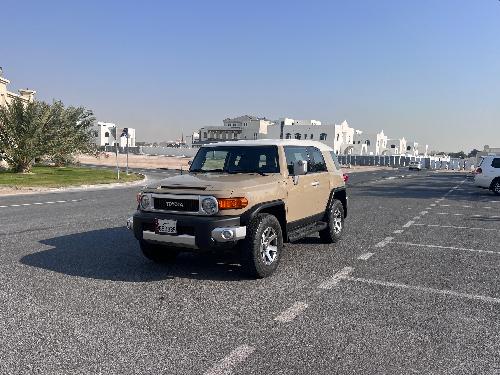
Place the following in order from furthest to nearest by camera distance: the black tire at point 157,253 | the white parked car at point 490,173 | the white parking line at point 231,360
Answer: the white parked car at point 490,173, the black tire at point 157,253, the white parking line at point 231,360

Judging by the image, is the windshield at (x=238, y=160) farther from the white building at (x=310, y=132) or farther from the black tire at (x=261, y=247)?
the white building at (x=310, y=132)

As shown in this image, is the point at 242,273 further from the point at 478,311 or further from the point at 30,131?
the point at 30,131

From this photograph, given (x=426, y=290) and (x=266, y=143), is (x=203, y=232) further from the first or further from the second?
(x=426, y=290)

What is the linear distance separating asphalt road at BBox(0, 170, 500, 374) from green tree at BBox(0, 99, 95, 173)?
17.4 m

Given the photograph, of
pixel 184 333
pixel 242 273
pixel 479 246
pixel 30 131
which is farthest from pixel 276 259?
pixel 30 131

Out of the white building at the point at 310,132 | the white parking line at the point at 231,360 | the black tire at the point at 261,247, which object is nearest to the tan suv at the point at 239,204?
the black tire at the point at 261,247

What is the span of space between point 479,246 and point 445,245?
0.65 m

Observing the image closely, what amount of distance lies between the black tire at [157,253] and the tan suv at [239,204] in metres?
0.01

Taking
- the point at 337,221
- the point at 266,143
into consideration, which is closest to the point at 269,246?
the point at 266,143

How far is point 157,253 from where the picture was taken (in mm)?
6258

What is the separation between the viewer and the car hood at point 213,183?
17.7ft

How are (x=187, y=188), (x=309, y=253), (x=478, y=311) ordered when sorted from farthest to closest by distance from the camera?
(x=309, y=253) → (x=187, y=188) → (x=478, y=311)

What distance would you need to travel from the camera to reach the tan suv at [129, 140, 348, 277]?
5.31 m

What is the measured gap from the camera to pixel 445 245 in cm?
823
